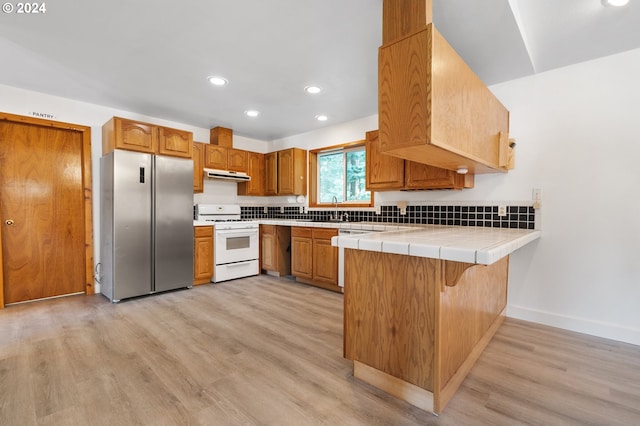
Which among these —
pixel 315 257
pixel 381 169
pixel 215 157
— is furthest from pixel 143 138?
pixel 381 169

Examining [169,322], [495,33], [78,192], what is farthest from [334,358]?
[78,192]

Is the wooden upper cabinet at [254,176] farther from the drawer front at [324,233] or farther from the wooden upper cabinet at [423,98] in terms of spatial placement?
the wooden upper cabinet at [423,98]

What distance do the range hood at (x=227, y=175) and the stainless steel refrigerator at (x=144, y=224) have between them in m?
0.53

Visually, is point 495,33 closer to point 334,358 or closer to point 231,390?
point 334,358

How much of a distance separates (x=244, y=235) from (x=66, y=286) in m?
2.21

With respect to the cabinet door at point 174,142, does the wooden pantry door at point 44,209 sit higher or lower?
lower

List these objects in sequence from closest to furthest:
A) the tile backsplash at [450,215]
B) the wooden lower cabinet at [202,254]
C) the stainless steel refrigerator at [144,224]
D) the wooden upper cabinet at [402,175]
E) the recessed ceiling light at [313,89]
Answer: the tile backsplash at [450,215] → the wooden upper cabinet at [402,175] → the recessed ceiling light at [313,89] → the stainless steel refrigerator at [144,224] → the wooden lower cabinet at [202,254]

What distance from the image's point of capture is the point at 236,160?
4.79 meters

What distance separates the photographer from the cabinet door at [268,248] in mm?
4453

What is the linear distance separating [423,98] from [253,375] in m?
1.93

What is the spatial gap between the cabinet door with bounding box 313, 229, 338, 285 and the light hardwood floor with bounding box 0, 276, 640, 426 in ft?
2.87

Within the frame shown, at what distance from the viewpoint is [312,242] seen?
3.97 meters

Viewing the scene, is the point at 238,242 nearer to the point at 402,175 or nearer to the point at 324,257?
the point at 324,257

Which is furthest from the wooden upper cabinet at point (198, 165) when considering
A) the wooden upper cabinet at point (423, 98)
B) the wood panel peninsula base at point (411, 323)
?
the wooden upper cabinet at point (423, 98)
